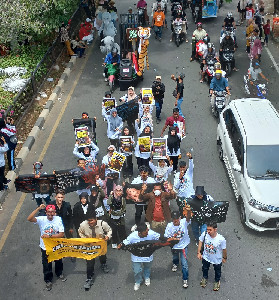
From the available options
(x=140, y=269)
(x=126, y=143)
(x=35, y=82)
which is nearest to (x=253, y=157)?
(x=126, y=143)

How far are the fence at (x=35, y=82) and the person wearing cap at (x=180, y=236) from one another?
799 cm

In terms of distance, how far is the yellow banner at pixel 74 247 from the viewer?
9.53 metres

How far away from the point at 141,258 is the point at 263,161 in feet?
13.5

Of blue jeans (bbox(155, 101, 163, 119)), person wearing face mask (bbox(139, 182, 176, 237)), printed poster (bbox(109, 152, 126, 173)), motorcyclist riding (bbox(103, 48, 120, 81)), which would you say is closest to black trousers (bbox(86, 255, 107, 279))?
person wearing face mask (bbox(139, 182, 176, 237))

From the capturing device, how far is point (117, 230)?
1078cm

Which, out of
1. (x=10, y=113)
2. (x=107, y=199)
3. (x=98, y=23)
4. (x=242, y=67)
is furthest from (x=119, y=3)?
(x=107, y=199)

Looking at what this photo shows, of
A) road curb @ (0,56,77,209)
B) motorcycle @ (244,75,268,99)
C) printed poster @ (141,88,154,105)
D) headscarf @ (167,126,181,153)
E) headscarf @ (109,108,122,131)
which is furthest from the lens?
motorcycle @ (244,75,268,99)

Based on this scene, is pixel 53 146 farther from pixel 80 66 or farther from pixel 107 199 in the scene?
pixel 80 66

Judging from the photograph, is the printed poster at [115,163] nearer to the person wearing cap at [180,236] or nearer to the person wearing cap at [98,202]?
the person wearing cap at [98,202]

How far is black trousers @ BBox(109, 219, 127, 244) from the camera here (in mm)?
10594

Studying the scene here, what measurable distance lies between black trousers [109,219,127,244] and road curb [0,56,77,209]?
3657 mm

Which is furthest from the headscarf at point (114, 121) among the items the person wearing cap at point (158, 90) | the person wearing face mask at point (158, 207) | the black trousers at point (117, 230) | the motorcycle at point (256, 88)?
the motorcycle at point (256, 88)

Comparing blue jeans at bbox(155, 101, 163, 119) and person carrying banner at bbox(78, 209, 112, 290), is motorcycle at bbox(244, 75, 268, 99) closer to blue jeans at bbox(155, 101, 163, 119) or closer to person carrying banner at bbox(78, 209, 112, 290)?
blue jeans at bbox(155, 101, 163, 119)

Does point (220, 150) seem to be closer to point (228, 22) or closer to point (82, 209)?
point (82, 209)
